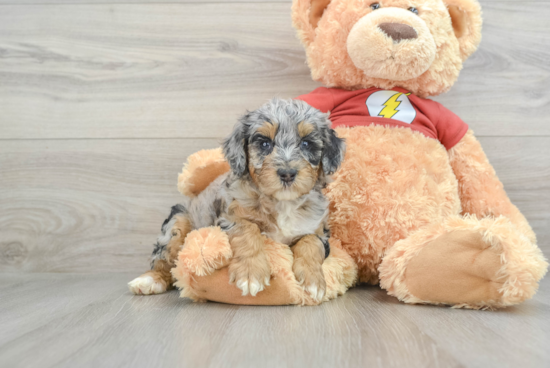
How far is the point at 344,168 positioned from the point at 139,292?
112 centimetres

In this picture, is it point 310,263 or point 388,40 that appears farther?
point 388,40

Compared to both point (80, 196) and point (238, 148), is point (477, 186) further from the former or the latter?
point (80, 196)

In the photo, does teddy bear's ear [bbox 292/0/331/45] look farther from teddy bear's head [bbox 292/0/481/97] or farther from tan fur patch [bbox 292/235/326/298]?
tan fur patch [bbox 292/235/326/298]

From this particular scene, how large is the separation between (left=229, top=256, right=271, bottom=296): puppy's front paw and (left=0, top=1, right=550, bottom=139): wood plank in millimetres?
1180

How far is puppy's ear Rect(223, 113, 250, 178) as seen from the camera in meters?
1.80

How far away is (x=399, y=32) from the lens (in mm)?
A: 1964

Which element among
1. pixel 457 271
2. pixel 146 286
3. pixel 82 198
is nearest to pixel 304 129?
pixel 457 271

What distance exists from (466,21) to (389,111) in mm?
590

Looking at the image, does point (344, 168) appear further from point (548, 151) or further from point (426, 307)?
point (548, 151)

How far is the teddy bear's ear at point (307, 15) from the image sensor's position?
221 centimetres

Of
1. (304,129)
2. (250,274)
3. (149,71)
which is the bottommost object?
(250,274)

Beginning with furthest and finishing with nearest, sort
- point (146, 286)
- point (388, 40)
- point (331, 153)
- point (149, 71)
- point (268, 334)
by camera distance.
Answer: point (149, 71) < point (146, 286) < point (388, 40) < point (331, 153) < point (268, 334)

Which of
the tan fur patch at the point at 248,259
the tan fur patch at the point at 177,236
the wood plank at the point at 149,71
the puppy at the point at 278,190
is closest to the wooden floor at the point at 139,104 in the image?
the wood plank at the point at 149,71

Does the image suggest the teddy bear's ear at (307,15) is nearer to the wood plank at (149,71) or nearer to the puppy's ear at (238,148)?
the wood plank at (149,71)
